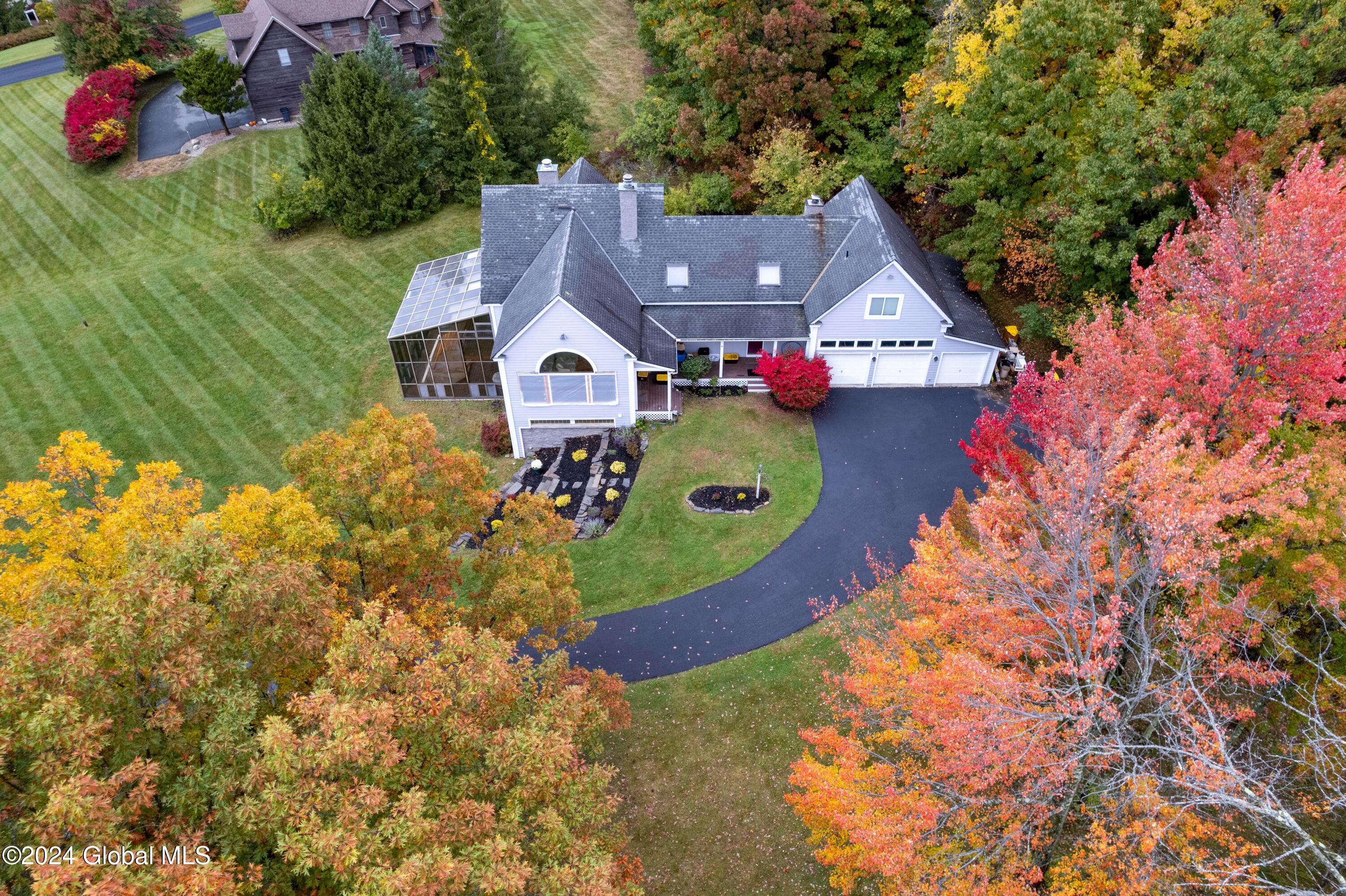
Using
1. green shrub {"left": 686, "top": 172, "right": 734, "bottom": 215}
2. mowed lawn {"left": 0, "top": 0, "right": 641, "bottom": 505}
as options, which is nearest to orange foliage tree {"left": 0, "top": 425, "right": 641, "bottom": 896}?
mowed lawn {"left": 0, "top": 0, "right": 641, "bottom": 505}

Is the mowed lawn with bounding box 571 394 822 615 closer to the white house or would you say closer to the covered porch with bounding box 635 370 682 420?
the covered porch with bounding box 635 370 682 420

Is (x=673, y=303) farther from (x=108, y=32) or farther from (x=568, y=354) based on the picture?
(x=108, y=32)

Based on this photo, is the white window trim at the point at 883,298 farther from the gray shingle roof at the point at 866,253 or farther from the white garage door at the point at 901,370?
the white garage door at the point at 901,370

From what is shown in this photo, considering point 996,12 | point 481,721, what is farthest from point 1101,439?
point 996,12

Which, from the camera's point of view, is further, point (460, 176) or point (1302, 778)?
point (460, 176)

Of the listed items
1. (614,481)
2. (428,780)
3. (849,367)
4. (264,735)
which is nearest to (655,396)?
(614,481)

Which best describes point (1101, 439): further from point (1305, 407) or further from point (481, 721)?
point (481, 721)

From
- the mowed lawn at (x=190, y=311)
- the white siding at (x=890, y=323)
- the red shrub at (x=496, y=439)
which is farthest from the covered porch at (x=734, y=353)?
the mowed lawn at (x=190, y=311)
